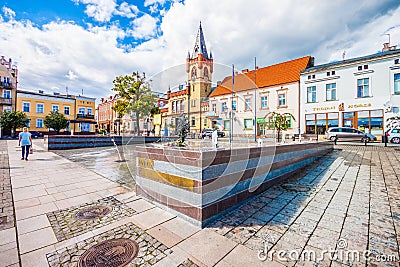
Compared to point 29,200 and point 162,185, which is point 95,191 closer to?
point 29,200

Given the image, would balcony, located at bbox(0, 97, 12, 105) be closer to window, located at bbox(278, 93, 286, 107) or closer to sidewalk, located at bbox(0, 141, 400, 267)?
sidewalk, located at bbox(0, 141, 400, 267)

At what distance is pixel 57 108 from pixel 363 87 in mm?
49648

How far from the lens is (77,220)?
10.2ft

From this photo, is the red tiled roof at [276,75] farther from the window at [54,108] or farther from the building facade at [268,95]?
the window at [54,108]

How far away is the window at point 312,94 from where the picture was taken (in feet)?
76.5

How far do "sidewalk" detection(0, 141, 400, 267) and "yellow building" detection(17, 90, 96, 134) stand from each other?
3363cm

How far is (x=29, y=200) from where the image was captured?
3965 mm

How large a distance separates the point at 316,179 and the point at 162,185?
4748 millimetres

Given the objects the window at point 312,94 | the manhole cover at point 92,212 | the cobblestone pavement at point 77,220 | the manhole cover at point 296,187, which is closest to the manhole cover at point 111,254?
the cobblestone pavement at point 77,220

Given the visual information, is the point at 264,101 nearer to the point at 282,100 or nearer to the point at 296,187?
the point at 282,100

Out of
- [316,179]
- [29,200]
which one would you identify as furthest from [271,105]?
[29,200]

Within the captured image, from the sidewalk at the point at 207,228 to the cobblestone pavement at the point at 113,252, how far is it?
0.01 m

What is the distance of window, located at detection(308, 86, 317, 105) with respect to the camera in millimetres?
23312

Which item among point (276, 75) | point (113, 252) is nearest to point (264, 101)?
point (276, 75)
